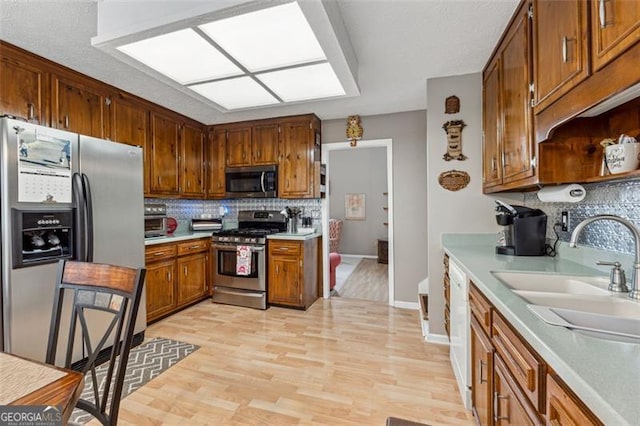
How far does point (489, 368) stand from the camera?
1288 mm

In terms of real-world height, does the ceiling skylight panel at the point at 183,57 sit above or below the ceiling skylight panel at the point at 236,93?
below

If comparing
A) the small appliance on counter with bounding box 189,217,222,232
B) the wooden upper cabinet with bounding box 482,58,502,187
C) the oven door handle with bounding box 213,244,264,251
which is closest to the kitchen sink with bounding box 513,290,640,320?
the wooden upper cabinet with bounding box 482,58,502,187

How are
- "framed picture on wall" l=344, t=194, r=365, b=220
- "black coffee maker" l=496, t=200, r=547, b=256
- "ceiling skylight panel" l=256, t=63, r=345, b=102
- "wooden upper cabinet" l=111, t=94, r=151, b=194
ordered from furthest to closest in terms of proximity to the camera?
"framed picture on wall" l=344, t=194, r=365, b=220 → "wooden upper cabinet" l=111, t=94, r=151, b=194 → "ceiling skylight panel" l=256, t=63, r=345, b=102 → "black coffee maker" l=496, t=200, r=547, b=256

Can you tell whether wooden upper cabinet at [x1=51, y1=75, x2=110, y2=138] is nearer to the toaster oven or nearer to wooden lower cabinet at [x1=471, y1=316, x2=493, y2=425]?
the toaster oven

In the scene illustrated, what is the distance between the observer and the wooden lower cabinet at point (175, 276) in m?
3.06

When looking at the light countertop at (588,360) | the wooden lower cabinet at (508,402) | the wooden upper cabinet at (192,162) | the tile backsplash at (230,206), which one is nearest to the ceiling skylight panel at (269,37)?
the light countertop at (588,360)

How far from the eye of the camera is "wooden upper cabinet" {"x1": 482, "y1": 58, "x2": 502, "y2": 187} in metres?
2.17

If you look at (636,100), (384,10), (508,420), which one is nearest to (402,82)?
(384,10)

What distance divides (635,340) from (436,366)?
65.7 inches

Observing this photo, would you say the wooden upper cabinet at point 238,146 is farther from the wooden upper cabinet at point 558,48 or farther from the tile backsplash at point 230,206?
the wooden upper cabinet at point 558,48

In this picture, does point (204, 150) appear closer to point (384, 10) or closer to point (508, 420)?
point (384, 10)

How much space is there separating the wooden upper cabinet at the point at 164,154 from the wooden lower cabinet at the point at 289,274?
1.50m

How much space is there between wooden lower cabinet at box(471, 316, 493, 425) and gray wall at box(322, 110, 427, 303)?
6.68ft

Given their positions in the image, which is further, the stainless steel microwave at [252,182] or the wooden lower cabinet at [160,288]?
the stainless steel microwave at [252,182]
